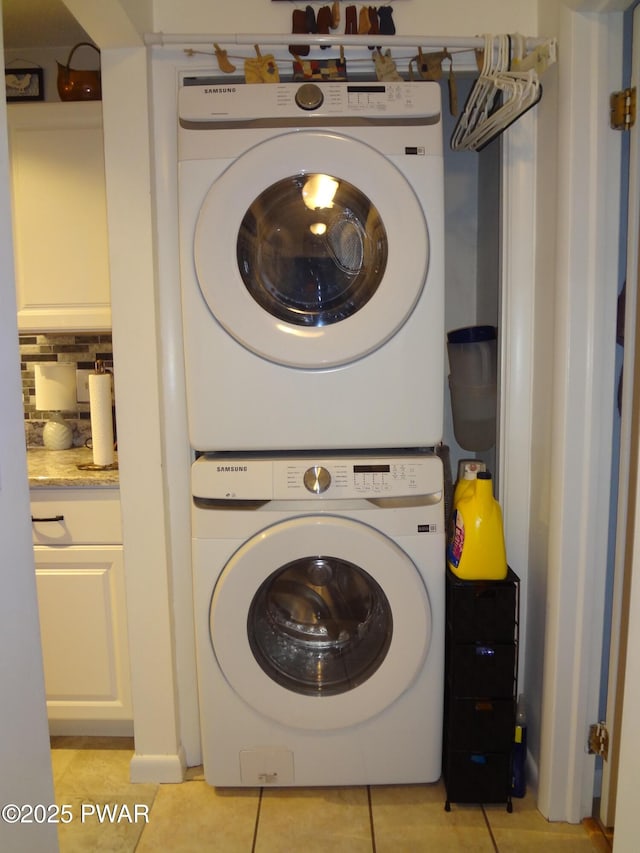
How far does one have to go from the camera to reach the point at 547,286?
1580mm

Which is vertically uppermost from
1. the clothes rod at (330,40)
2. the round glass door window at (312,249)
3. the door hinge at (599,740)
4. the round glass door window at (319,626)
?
the clothes rod at (330,40)

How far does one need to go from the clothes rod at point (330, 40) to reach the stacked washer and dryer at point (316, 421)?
12 centimetres

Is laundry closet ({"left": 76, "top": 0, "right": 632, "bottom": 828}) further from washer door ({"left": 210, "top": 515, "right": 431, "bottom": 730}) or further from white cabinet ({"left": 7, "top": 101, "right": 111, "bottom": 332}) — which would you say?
white cabinet ({"left": 7, "top": 101, "right": 111, "bottom": 332})

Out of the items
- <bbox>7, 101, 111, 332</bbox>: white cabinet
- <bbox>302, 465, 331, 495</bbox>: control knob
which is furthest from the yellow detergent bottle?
<bbox>7, 101, 111, 332</bbox>: white cabinet

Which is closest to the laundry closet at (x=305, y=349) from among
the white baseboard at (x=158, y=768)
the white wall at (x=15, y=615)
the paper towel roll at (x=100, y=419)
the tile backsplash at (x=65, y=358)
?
the white baseboard at (x=158, y=768)

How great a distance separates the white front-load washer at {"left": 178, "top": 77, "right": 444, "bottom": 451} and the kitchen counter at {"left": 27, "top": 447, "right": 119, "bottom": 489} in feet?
1.47

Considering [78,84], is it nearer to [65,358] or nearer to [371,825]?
[65,358]

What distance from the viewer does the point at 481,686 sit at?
63.4 inches

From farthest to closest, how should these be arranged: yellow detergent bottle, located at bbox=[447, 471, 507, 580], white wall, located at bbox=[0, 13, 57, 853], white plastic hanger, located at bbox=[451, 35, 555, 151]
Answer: yellow detergent bottle, located at bbox=[447, 471, 507, 580] < white plastic hanger, located at bbox=[451, 35, 555, 151] < white wall, located at bbox=[0, 13, 57, 853]

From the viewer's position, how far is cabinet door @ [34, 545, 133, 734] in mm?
1875

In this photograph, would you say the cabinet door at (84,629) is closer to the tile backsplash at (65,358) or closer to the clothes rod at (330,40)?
the tile backsplash at (65,358)

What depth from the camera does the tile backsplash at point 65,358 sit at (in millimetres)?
2322

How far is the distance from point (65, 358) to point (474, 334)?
59.3 inches

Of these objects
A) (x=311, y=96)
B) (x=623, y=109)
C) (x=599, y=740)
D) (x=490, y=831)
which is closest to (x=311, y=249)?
(x=311, y=96)
